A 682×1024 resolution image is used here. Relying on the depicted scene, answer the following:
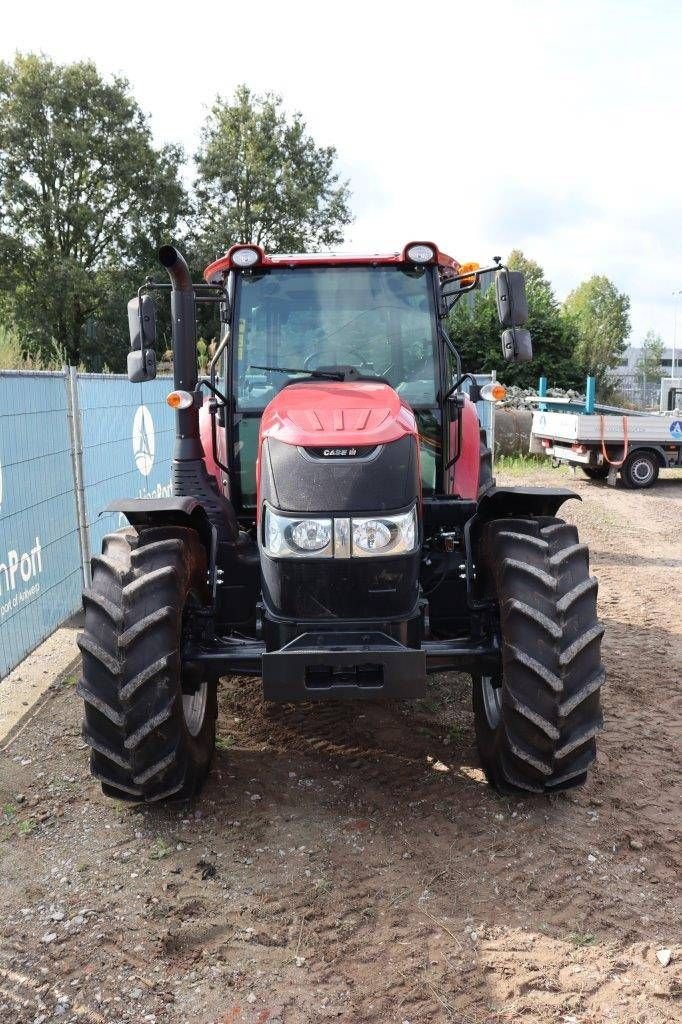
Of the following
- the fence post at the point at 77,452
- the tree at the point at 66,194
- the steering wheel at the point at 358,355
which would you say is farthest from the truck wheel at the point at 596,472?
the tree at the point at 66,194

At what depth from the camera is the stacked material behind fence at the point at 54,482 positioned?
5.36 metres

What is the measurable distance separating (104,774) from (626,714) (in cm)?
300

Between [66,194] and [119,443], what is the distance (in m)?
26.9

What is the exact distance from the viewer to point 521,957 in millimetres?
2959

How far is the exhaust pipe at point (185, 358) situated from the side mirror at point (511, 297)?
5.17 ft

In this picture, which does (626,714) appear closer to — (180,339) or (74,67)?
(180,339)

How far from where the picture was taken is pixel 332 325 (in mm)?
4688

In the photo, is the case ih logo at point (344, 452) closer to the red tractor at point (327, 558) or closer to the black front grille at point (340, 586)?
the red tractor at point (327, 558)

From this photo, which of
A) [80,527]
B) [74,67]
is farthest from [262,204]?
[80,527]

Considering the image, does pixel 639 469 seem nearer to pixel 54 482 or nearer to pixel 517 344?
pixel 517 344

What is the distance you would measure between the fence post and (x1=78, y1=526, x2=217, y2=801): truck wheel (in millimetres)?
2992

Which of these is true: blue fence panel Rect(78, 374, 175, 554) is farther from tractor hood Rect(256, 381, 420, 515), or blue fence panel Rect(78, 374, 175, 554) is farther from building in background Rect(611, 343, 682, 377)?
building in background Rect(611, 343, 682, 377)

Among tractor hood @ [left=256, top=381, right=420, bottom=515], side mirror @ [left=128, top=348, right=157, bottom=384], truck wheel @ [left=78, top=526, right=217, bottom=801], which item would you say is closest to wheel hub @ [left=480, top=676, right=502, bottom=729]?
tractor hood @ [left=256, top=381, right=420, bottom=515]

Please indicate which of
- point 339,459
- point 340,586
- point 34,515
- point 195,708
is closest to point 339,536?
point 340,586
